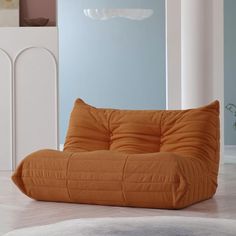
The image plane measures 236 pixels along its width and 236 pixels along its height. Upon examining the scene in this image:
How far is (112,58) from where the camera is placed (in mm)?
10469

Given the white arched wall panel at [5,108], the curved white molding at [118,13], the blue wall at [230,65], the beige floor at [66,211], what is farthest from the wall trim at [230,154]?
the beige floor at [66,211]

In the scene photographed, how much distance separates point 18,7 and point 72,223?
419 cm

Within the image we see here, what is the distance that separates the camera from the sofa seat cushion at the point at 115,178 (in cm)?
470

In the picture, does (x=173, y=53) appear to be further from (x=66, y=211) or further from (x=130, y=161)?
(x=66, y=211)

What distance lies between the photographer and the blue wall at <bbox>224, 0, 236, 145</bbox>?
1020 cm

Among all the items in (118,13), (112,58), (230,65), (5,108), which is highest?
(118,13)

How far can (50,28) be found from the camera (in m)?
7.30

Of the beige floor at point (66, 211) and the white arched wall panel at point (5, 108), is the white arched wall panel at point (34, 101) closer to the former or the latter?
the white arched wall panel at point (5, 108)

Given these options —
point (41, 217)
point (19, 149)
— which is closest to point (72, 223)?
point (41, 217)

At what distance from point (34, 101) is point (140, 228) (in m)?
4.02

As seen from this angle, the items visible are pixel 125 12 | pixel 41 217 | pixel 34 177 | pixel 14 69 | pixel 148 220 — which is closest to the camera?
pixel 148 220

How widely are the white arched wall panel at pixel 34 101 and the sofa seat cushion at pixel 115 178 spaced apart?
2.10m

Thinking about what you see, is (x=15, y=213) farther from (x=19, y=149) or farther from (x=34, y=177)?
(x=19, y=149)

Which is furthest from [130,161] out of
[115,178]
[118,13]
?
[118,13]
